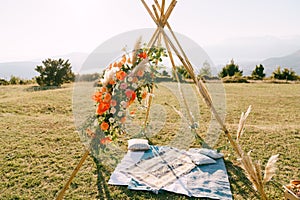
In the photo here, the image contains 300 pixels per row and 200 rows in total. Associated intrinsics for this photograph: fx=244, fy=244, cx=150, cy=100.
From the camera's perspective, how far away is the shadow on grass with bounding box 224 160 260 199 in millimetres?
2568

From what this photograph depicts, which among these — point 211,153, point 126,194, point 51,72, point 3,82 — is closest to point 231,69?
point 51,72

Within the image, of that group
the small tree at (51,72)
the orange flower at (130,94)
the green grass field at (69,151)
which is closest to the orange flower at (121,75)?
the orange flower at (130,94)

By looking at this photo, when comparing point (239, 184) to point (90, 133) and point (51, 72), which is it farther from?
point (51, 72)

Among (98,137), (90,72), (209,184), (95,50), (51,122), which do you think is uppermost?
(95,50)

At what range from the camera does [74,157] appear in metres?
3.48

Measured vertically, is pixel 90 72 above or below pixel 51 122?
above

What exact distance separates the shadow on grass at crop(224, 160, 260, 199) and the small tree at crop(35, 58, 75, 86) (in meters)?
10.0

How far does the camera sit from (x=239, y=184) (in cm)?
278

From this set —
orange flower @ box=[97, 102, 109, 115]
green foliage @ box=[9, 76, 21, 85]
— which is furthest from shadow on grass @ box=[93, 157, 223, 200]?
green foliage @ box=[9, 76, 21, 85]

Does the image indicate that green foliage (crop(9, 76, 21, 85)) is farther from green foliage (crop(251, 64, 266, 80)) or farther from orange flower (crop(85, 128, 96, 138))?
green foliage (crop(251, 64, 266, 80))

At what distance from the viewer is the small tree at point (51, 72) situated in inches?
447

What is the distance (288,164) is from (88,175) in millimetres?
2633

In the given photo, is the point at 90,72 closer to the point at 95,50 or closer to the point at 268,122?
the point at 95,50

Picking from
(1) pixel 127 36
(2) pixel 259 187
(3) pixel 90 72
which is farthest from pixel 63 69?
(2) pixel 259 187
